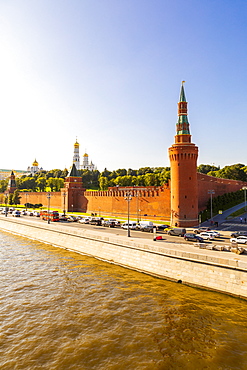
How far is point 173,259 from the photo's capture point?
22.0 metres

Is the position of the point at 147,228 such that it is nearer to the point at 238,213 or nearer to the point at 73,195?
the point at 238,213

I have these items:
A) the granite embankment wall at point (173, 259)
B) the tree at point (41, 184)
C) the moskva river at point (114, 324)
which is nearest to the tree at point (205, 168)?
the tree at point (41, 184)

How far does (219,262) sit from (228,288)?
5.81ft

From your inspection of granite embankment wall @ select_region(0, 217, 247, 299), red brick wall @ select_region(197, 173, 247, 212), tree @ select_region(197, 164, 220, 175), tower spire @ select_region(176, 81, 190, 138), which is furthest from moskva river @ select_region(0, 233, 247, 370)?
tree @ select_region(197, 164, 220, 175)

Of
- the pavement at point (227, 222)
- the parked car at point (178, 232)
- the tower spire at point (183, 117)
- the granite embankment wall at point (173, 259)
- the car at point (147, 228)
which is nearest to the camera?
the granite embankment wall at point (173, 259)

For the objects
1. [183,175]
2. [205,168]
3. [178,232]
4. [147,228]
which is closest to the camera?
[178,232]

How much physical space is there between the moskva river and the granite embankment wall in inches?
30.2

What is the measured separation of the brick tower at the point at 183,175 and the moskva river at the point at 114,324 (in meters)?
20.9

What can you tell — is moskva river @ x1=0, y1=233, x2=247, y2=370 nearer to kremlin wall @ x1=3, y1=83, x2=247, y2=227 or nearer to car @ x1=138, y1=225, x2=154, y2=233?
car @ x1=138, y1=225, x2=154, y2=233

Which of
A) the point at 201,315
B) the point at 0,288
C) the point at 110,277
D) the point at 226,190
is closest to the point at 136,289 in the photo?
the point at 110,277

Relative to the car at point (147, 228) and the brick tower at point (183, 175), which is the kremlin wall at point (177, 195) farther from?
the car at point (147, 228)

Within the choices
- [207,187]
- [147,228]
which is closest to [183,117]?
[207,187]

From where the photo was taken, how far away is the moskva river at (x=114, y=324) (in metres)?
12.2

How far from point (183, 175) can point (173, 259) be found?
76.5 ft
